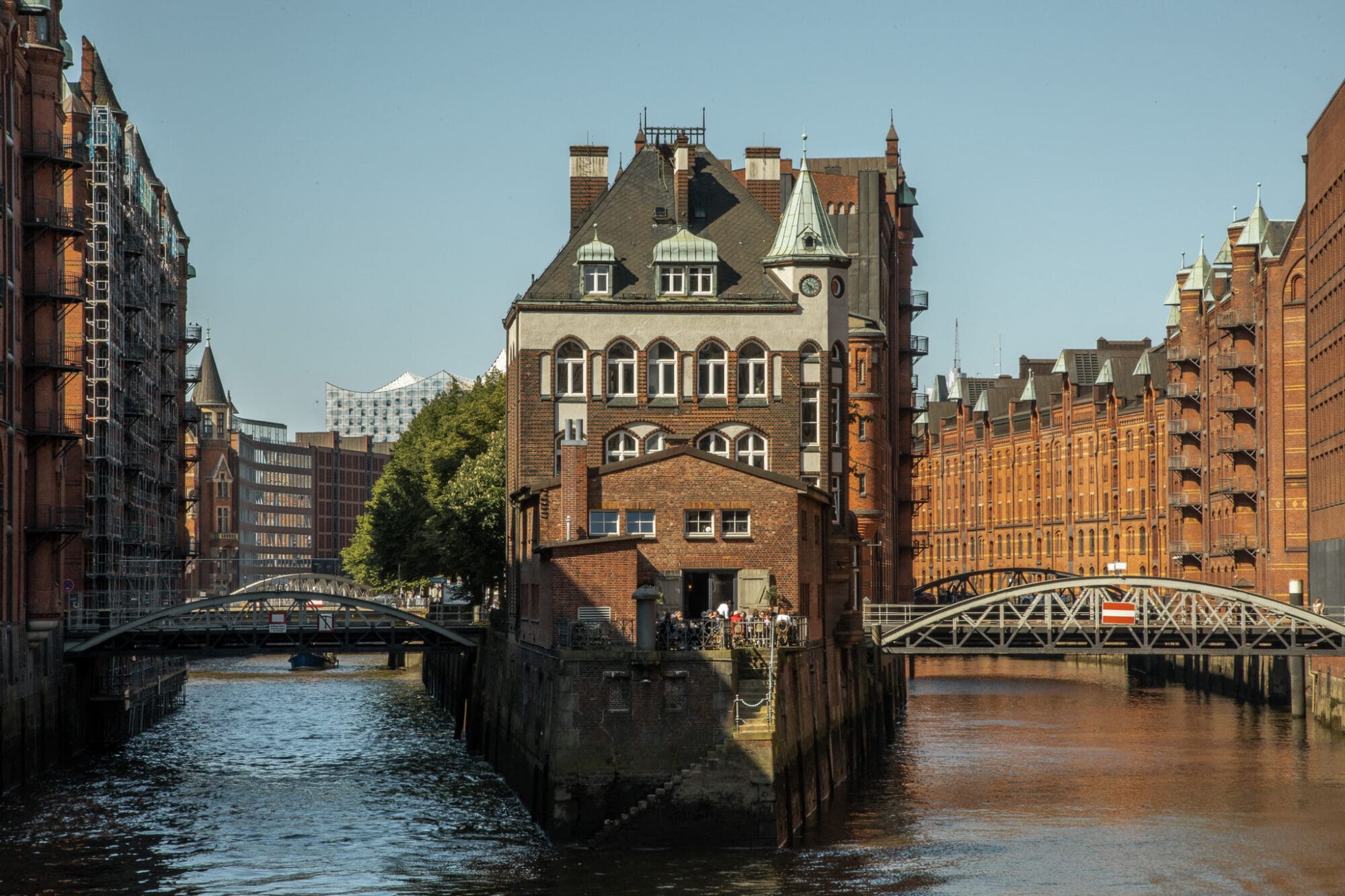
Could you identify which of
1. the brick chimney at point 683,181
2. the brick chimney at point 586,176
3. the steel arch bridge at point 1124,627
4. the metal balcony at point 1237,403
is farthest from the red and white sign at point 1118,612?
the metal balcony at point 1237,403

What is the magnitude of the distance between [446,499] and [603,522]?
35.6 metres

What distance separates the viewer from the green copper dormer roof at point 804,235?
71.4 meters

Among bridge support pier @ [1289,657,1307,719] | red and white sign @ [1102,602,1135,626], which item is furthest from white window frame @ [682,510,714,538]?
bridge support pier @ [1289,657,1307,719]

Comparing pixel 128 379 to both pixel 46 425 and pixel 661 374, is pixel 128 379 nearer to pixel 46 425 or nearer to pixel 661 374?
pixel 46 425

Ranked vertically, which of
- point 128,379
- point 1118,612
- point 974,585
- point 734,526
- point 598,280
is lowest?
point 974,585

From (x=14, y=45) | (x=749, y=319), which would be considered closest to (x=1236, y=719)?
A: (x=749, y=319)

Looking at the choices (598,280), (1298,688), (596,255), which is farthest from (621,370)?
(1298,688)

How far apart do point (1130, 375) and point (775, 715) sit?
121634 mm

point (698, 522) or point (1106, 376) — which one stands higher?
point (1106, 376)

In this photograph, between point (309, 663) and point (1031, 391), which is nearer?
point (309, 663)

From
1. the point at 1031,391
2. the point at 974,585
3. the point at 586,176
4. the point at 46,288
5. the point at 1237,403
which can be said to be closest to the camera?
the point at 46,288

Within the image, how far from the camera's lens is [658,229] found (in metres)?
74.7

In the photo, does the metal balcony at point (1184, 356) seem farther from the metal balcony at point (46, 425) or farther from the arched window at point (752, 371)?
the metal balcony at point (46, 425)

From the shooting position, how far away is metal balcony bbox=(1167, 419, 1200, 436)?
130m
